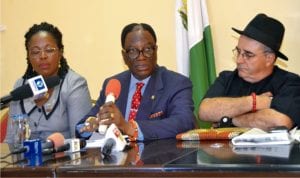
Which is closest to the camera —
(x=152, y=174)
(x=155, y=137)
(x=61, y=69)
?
(x=152, y=174)

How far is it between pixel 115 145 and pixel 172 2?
209cm

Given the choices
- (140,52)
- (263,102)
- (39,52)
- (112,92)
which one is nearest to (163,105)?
(140,52)

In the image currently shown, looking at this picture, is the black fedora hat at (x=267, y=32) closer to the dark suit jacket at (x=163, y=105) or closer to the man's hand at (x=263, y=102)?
the man's hand at (x=263, y=102)

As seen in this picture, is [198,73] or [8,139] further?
[198,73]

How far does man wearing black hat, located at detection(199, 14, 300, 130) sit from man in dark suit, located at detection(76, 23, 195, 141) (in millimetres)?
204

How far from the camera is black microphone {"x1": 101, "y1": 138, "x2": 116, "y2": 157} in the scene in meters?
1.54

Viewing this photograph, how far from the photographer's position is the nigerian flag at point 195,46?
123 inches

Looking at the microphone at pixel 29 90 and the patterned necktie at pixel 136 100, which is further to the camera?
the patterned necktie at pixel 136 100

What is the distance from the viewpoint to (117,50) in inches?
143

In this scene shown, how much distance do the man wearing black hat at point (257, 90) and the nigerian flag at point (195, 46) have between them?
1.64 ft

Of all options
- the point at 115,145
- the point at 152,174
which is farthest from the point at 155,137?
the point at 152,174

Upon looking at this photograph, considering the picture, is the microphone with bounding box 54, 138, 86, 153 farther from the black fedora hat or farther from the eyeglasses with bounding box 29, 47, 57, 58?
the black fedora hat

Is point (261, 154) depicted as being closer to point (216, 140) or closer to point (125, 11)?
point (216, 140)

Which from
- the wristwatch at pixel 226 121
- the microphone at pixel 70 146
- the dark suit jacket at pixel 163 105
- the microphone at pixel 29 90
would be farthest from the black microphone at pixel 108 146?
the wristwatch at pixel 226 121
